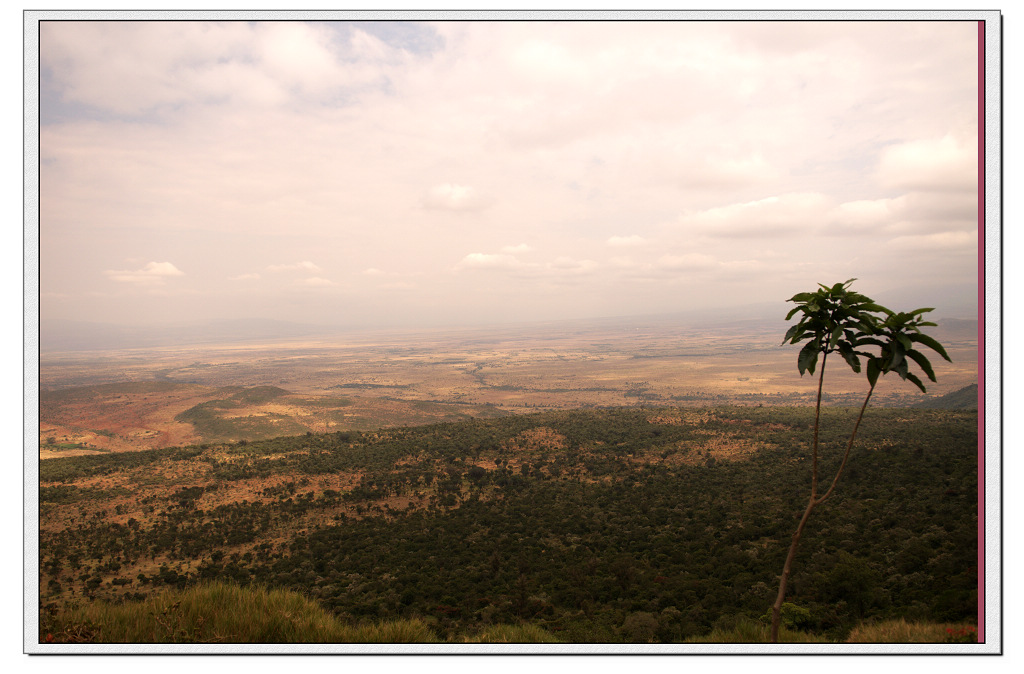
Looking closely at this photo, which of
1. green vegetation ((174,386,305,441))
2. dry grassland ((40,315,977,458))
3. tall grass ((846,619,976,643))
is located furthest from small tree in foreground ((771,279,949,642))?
green vegetation ((174,386,305,441))

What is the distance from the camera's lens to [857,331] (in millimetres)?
4309

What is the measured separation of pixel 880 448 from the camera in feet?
41.6

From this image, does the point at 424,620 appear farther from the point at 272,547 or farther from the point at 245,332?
the point at 245,332

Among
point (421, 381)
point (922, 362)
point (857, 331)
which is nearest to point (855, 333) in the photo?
point (857, 331)

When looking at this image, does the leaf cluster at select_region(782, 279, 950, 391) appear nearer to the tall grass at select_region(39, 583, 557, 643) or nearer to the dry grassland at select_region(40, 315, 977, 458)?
the dry grassland at select_region(40, 315, 977, 458)

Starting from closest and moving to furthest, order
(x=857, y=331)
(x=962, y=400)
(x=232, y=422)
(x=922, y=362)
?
1. (x=922, y=362)
2. (x=857, y=331)
3. (x=962, y=400)
4. (x=232, y=422)

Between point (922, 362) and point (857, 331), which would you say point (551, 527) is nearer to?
point (857, 331)

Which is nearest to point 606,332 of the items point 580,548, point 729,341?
point 729,341

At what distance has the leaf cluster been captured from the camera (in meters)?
4.00

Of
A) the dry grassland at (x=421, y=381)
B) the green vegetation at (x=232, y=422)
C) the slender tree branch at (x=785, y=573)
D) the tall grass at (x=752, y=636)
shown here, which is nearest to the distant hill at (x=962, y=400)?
the dry grassland at (x=421, y=381)

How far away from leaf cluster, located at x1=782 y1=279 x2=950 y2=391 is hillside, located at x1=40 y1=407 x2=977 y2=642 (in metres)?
4.21

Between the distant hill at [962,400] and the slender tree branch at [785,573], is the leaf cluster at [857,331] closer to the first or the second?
the slender tree branch at [785,573]

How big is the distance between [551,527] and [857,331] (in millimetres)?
7714

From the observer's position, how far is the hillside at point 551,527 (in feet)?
22.4
